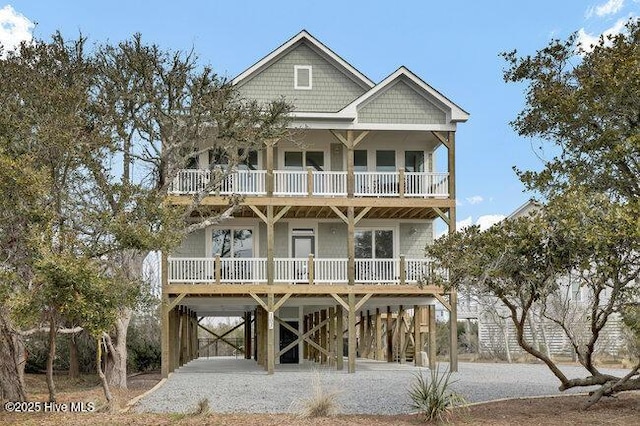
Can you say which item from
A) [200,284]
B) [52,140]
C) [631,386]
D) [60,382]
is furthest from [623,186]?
[60,382]

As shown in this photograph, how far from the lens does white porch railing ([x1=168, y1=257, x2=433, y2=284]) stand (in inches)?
1012

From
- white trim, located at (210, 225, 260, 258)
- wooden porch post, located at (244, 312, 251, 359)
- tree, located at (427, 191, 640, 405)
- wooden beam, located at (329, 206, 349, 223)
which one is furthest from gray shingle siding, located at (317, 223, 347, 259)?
tree, located at (427, 191, 640, 405)

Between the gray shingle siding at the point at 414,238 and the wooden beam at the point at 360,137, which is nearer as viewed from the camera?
the wooden beam at the point at 360,137

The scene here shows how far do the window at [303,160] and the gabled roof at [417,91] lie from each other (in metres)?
3.24

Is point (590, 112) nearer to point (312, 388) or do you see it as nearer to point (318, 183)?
point (312, 388)

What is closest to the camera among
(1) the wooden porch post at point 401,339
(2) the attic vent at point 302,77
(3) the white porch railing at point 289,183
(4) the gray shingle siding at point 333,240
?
(3) the white porch railing at point 289,183

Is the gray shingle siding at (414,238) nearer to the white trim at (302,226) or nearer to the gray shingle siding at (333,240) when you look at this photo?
the gray shingle siding at (333,240)

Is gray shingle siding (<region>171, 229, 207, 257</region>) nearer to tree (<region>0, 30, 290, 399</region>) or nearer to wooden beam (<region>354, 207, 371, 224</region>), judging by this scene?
tree (<region>0, 30, 290, 399</region>)

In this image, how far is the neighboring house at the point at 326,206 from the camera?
25.7 metres

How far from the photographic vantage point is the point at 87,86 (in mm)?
19516

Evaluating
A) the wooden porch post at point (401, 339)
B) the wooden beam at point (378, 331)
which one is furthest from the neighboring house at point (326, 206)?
the wooden beam at point (378, 331)

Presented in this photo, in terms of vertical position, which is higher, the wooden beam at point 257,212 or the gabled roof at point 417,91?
the gabled roof at point 417,91

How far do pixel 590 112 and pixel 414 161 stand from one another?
14908 mm

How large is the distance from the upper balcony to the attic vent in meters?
3.65
